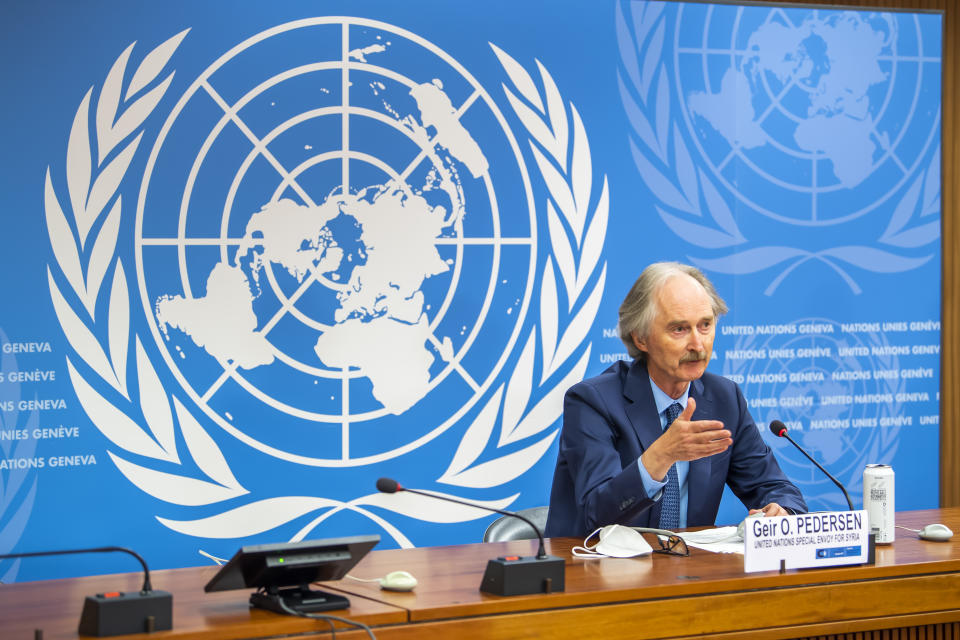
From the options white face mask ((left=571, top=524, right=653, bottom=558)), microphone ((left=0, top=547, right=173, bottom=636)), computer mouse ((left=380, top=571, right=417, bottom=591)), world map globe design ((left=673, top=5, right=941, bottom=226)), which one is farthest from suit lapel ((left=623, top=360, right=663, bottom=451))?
microphone ((left=0, top=547, right=173, bottom=636))

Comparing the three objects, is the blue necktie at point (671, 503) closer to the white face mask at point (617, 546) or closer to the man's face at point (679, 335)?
the man's face at point (679, 335)

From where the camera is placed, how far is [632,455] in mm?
3045

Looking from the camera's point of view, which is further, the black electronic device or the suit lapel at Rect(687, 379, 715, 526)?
the suit lapel at Rect(687, 379, 715, 526)

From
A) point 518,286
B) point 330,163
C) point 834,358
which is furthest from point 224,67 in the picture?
point 834,358

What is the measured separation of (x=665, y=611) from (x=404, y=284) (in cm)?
195

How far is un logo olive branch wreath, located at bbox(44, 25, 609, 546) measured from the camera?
3.54 metres

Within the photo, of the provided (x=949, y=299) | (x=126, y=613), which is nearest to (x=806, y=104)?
(x=949, y=299)

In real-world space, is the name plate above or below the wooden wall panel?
below

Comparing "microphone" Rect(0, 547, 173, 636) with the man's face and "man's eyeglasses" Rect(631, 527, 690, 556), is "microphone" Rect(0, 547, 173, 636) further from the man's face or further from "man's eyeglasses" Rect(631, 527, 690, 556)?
the man's face

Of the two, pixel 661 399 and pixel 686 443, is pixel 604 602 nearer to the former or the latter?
pixel 686 443

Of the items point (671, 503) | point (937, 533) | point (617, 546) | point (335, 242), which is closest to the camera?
point (617, 546)

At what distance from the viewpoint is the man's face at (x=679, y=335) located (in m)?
3.10

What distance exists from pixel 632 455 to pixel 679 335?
375mm

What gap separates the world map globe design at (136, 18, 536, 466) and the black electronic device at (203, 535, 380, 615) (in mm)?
1721
